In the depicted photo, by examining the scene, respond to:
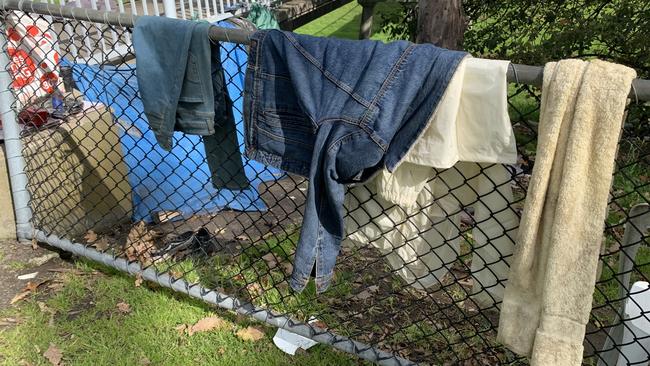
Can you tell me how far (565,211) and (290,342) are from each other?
1.72 meters

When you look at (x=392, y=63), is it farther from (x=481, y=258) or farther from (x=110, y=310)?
(x=110, y=310)

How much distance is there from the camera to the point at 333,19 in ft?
39.8

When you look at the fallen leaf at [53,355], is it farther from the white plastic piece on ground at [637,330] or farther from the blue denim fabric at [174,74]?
the white plastic piece on ground at [637,330]

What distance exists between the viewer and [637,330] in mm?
2186

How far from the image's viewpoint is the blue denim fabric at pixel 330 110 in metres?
1.96

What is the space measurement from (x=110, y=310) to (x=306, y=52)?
1973 millimetres

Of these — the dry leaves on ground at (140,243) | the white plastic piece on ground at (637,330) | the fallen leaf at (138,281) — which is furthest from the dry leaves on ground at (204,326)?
the white plastic piece on ground at (637,330)

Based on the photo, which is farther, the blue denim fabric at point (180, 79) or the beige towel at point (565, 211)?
the blue denim fabric at point (180, 79)

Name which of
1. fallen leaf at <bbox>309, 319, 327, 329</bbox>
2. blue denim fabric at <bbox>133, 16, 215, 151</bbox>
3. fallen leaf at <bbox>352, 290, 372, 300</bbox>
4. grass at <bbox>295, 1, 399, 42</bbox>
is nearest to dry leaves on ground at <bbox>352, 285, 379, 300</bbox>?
fallen leaf at <bbox>352, 290, 372, 300</bbox>

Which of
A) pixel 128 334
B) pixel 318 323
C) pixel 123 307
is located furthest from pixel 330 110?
pixel 123 307

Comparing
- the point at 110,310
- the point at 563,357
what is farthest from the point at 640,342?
the point at 110,310

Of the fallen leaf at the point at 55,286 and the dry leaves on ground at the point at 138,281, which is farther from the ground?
the dry leaves on ground at the point at 138,281

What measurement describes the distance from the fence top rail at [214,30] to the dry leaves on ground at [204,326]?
1.54 metres

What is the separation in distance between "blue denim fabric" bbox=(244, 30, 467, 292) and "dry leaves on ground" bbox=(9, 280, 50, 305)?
1889mm
